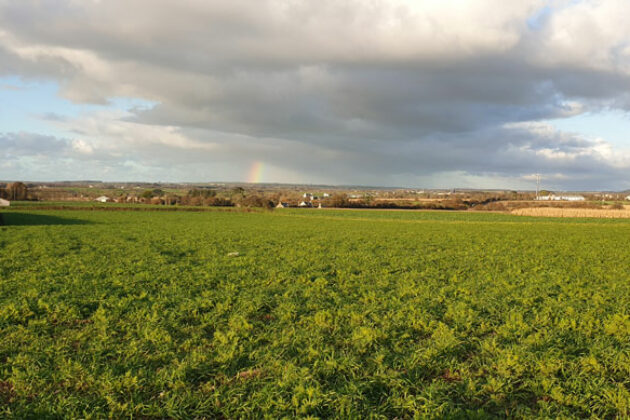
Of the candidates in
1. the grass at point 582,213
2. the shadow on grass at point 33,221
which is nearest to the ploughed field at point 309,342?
the shadow on grass at point 33,221

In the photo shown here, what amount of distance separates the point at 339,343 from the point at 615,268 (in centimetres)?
1858

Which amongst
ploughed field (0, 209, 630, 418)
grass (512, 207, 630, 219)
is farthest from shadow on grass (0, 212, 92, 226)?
grass (512, 207, 630, 219)

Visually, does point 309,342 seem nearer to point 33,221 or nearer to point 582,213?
point 33,221

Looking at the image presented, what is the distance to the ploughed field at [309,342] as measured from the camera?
6.22 m

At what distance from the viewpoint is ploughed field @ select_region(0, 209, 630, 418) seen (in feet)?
20.4

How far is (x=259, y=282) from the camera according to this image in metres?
15.1

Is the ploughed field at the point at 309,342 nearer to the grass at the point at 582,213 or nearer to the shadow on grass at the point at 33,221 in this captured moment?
the shadow on grass at the point at 33,221

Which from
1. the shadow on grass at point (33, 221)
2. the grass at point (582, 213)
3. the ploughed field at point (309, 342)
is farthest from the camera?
the grass at point (582, 213)

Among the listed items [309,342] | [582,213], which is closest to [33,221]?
[309,342]

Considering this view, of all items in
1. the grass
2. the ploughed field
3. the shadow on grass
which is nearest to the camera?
the ploughed field

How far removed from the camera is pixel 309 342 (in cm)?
877

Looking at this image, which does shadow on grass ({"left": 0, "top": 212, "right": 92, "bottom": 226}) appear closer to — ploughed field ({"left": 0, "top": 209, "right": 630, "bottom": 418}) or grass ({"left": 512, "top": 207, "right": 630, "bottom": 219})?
ploughed field ({"left": 0, "top": 209, "right": 630, "bottom": 418})

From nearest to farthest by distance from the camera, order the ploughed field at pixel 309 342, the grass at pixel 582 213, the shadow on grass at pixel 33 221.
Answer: the ploughed field at pixel 309 342 < the shadow on grass at pixel 33 221 < the grass at pixel 582 213

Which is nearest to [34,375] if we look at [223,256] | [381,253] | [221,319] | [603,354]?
[221,319]
